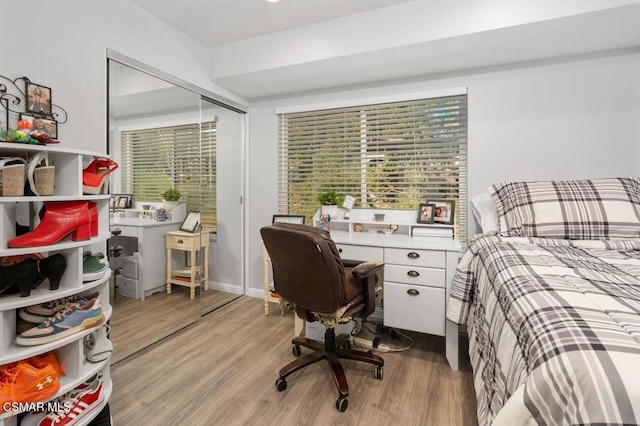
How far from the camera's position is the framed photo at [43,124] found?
1635 mm

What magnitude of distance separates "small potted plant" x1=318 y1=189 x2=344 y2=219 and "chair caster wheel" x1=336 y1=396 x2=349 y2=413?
1.61 metres

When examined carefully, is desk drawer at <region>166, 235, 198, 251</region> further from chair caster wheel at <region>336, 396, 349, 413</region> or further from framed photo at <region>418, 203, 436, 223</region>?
framed photo at <region>418, 203, 436, 223</region>

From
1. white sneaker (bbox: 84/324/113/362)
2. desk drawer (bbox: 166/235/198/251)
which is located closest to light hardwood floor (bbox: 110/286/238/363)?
desk drawer (bbox: 166/235/198/251)

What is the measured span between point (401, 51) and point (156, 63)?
183 cm

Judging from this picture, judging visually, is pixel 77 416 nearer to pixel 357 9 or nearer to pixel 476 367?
pixel 476 367

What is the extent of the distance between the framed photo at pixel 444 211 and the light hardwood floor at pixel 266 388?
0.96 metres

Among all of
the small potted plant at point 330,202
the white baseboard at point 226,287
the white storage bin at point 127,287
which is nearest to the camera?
the white storage bin at point 127,287

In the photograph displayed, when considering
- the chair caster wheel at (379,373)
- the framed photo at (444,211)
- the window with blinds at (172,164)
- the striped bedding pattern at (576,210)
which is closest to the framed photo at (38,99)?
the window with blinds at (172,164)

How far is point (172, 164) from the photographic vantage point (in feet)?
8.28

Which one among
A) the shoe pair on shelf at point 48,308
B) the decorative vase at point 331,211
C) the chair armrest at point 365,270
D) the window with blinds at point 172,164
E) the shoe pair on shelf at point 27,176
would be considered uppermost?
the window with blinds at point 172,164

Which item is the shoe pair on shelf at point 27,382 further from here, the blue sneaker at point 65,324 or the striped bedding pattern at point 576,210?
the striped bedding pattern at point 576,210

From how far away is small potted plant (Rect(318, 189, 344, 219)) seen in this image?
2.96 metres
